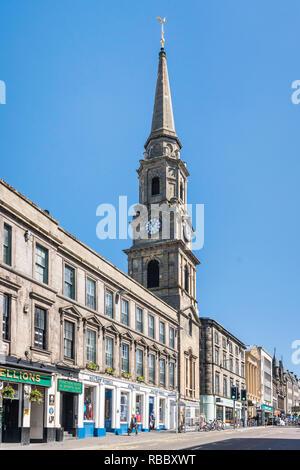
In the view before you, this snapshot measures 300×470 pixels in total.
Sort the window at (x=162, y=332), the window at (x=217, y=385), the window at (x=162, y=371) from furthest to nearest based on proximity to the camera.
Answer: the window at (x=217, y=385)
the window at (x=162, y=332)
the window at (x=162, y=371)

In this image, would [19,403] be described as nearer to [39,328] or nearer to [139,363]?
[39,328]

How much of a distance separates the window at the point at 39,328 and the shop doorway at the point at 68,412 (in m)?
4.75

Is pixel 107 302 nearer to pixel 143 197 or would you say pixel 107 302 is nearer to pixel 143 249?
pixel 143 249

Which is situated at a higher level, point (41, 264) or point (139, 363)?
point (41, 264)

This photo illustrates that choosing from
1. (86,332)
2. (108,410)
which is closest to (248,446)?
(86,332)

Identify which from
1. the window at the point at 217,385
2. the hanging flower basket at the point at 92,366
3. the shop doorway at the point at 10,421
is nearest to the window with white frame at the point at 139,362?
the hanging flower basket at the point at 92,366

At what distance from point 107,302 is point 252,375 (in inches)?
2793

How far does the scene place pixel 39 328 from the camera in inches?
1267

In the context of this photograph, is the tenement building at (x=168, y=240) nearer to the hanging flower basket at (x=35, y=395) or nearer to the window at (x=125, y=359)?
the window at (x=125, y=359)

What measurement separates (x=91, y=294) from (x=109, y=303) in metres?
3.11

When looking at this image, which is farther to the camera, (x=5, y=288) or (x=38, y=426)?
(x=38, y=426)

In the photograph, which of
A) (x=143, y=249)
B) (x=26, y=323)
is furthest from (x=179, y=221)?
(x=26, y=323)

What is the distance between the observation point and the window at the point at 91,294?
3895 centimetres

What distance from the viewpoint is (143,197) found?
219ft
